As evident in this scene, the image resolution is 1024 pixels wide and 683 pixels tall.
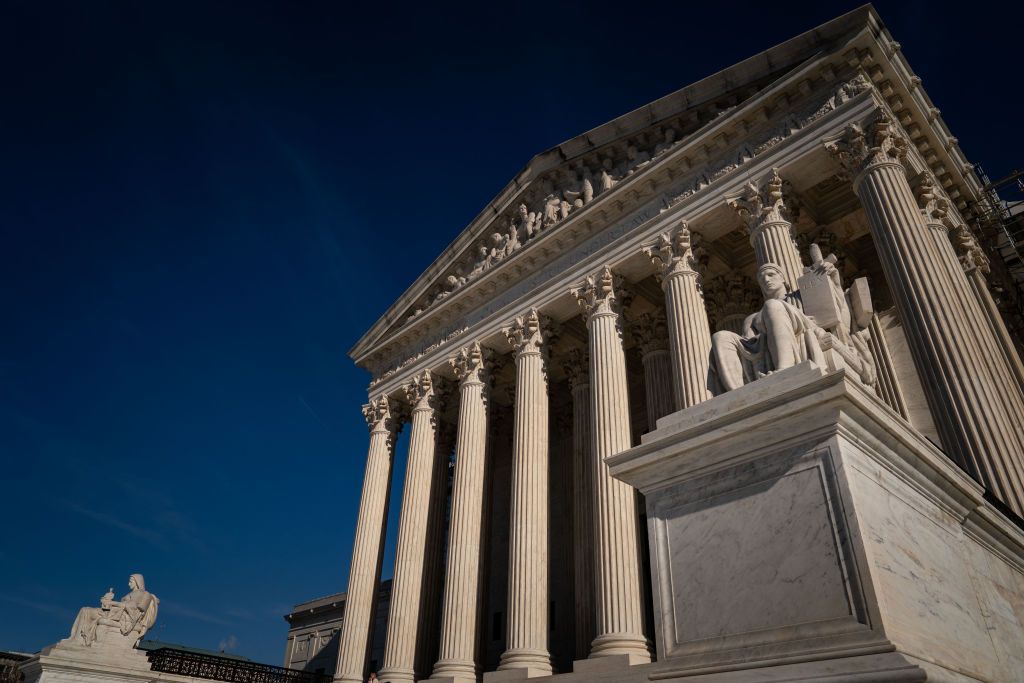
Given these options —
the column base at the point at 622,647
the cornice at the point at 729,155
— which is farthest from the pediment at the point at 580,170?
the column base at the point at 622,647

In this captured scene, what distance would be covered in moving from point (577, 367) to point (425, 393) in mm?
5971

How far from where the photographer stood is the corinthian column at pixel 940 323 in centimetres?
1115

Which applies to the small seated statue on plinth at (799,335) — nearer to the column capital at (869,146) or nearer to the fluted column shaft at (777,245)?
the fluted column shaft at (777,245)

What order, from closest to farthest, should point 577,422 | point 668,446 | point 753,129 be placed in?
point 668,446 → point 753,129 → point 577,422

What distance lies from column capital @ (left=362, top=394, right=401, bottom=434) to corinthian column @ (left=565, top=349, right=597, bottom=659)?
25.3 ft

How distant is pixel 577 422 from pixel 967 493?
16.9 m

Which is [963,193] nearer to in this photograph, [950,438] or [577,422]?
[950,438]

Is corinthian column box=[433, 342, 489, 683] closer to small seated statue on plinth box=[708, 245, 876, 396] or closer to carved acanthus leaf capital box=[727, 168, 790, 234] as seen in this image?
carved acanthus leaf capital box=[727, 168, 790, 234]

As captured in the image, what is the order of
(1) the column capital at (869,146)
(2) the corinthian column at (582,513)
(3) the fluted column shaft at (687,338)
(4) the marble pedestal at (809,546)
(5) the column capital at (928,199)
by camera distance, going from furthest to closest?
(2) the corinthian column at (582,513), (3) the fluted column shaft at (687,338), (5) the column capital at (928,199), (1) the column capital at (869,146), (4) the marble pedestal at (809,546)

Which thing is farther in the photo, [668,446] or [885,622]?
[668,446]

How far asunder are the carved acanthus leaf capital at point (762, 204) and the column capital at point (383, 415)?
53.3 feet

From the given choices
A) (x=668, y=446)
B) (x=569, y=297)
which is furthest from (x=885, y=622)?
(x=569, y=297)

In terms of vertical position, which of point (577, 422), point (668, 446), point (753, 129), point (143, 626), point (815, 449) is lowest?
point (815, 449)

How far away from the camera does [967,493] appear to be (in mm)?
6031
